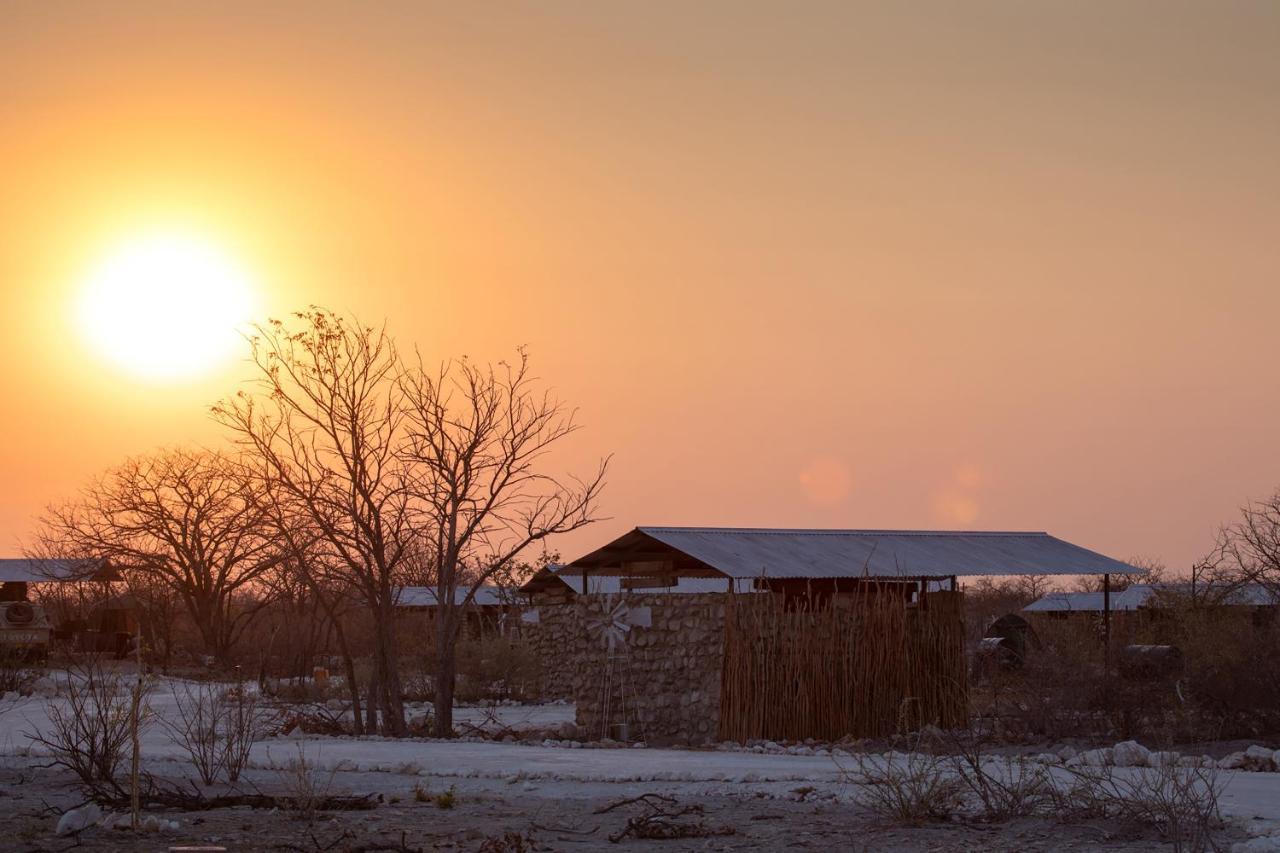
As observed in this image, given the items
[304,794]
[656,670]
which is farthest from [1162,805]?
[656,670]

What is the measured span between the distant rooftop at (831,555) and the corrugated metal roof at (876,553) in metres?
0.01

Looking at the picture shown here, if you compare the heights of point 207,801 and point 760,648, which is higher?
point 760,648

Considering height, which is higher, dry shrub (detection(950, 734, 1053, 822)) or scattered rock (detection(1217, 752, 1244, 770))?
dry shrub (detection(950, 734, 1053, 822))

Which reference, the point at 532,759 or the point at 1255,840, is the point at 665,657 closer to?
the point at 532,759

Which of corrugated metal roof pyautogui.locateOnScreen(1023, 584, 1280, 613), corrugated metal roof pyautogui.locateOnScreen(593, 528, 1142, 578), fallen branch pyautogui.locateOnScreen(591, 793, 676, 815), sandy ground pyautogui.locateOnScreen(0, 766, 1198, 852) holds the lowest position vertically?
sandy ground pyautogui.locateOnScreen(0, 766, 1198, 852)

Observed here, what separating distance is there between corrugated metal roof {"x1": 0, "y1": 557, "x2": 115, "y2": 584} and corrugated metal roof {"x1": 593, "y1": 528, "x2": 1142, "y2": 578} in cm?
2697

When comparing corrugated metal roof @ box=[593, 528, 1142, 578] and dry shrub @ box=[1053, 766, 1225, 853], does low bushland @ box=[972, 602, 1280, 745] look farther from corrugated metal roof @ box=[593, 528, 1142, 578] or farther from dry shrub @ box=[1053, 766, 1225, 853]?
dry shrub @ box=[1053, 766, 1225, 853]

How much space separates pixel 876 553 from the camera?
24.1m

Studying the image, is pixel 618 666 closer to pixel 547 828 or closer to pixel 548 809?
pixel 548 809

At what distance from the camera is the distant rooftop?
2195 cm

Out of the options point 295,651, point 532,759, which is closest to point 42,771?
point 532,759

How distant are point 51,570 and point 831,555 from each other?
37353 mm

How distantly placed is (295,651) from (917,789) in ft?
107

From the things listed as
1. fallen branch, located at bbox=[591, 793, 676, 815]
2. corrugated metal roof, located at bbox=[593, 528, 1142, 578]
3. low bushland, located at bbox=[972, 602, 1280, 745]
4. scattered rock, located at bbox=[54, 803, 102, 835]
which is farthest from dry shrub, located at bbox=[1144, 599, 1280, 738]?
scattered rock, located at bbox=[54, 803, 102, 835]
